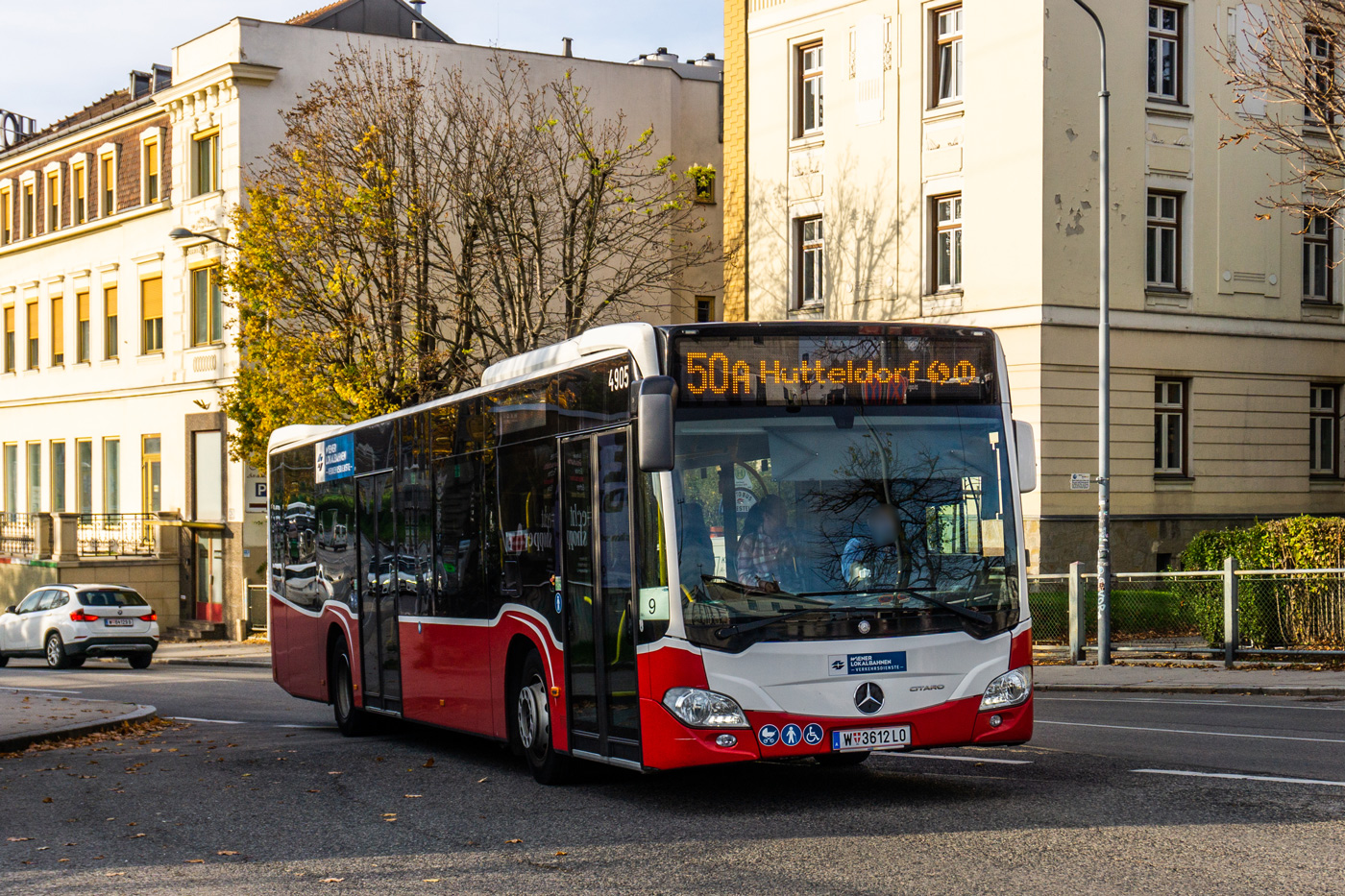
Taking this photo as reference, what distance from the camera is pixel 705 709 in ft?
30.5

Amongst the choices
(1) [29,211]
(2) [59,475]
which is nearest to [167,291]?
(2) [59,475]

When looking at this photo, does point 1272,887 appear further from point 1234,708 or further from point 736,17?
point 736,17

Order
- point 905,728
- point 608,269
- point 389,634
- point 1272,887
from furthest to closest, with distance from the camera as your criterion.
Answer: point 608,269
point 389,634
point 905,728
point 1272,887

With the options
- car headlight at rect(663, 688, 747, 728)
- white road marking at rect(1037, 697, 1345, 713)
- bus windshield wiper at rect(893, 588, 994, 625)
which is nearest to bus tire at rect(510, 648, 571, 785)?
car headlight at rect(663, 688, 747, 728)

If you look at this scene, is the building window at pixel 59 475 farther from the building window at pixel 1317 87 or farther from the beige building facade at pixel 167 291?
the building window at pixel 1317 87

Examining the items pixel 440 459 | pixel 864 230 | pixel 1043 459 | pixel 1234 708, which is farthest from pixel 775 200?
pixel 440 459

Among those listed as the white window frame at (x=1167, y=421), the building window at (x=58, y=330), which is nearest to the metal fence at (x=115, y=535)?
the building window at (x=58, y=330)

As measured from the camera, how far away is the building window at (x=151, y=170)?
46125 mm

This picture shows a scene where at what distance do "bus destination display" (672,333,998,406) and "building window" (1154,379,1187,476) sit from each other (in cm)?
2181

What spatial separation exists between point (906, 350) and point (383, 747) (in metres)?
6.75

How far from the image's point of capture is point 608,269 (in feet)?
141

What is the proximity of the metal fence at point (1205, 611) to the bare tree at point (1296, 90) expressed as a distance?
201 inches

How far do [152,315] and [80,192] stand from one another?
242 inches

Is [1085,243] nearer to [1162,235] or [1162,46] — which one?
[1162,235]
